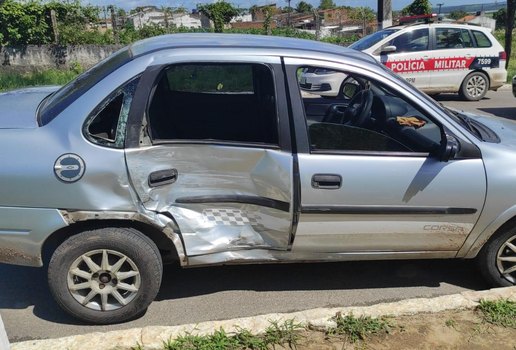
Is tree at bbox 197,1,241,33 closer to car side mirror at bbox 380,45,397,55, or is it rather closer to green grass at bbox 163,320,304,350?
car side mirror at bbox 380,45,397,55

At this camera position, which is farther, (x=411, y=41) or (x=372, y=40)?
(x=372, y=40)

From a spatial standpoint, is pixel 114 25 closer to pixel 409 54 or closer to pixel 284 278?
pixel 409 54

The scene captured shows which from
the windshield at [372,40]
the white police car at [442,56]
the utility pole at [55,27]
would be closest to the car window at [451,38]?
the white police car at [442,56]

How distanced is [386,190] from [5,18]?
598 inches

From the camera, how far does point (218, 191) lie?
9.98ft

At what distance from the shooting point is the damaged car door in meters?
2.94

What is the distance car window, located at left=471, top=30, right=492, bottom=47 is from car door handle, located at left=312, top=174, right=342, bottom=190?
32.5ft

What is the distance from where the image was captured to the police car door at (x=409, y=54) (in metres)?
10.8

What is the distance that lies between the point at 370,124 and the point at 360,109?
0.56ft

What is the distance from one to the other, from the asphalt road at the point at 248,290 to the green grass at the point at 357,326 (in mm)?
473

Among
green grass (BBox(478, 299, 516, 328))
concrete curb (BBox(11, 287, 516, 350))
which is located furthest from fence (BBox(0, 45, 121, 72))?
green grass (BBox(478, 299, 516, 328))

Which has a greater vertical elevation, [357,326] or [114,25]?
[114,25]

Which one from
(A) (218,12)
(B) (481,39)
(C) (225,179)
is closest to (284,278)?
(C) (225,179)

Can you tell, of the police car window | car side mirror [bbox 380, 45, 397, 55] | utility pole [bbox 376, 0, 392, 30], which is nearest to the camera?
car side mirror [bbox 380, 45, 397, 55]
